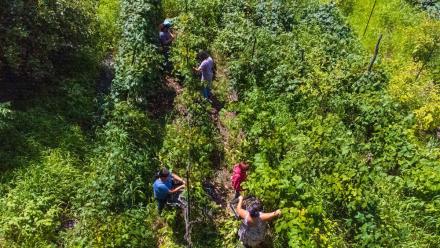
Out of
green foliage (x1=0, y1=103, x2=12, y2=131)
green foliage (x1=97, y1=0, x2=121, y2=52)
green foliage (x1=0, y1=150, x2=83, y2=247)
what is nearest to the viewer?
green foliage (x1=0, y1=150, x2=83, y2=247)

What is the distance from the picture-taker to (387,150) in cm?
806

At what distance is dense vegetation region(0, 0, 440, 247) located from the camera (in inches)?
263

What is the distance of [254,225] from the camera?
240 inches

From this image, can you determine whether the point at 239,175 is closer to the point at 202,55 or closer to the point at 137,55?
the point at 137,55

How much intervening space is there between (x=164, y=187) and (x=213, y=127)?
2.29 m

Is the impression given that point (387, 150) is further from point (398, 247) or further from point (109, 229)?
point (109, 229)

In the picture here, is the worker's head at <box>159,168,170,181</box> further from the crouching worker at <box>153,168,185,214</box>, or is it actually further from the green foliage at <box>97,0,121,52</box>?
the green foliage at <box>97,0,121,52</box>

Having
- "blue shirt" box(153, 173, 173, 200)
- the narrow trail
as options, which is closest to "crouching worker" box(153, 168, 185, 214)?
"blue shirt" box(153, 173, 173, 200)

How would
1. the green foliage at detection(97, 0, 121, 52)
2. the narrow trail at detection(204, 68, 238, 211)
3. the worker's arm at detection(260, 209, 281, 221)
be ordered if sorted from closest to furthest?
1. the worker's arm at detection(260, 209, 281, 221)
2. the narrow trail at detection(204, 68, 238, 211)
3. the green foliage at detection(97, 0, 121, 52)

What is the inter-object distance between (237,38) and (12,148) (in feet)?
19.4

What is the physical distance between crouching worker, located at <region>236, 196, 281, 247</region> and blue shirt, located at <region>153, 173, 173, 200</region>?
4.38ft

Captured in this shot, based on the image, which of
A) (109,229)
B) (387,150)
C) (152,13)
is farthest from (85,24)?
(387,150)

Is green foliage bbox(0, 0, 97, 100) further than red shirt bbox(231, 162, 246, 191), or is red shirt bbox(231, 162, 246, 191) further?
green foliage bbox(0, 0, 97, 100)

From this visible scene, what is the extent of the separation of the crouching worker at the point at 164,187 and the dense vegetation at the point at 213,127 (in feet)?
0.80
